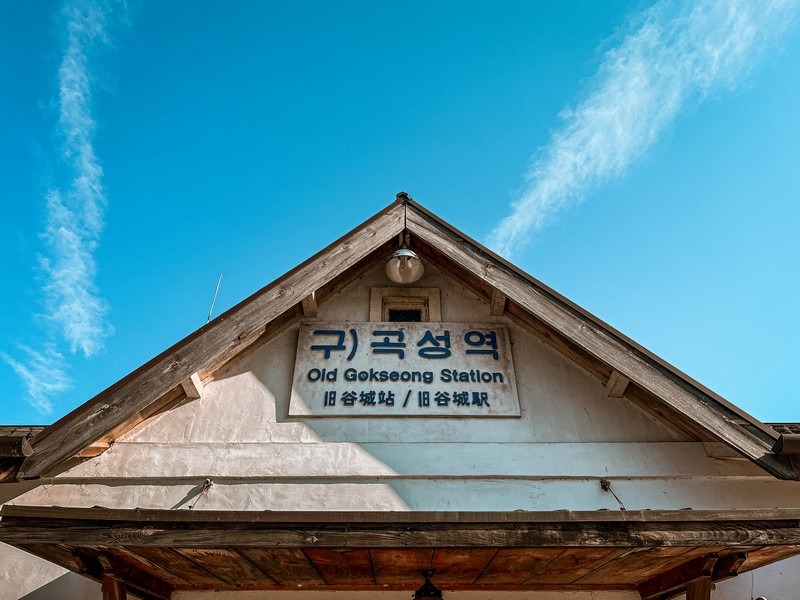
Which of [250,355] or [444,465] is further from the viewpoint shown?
[250,355]

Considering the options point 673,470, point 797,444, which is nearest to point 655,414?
point 673,470

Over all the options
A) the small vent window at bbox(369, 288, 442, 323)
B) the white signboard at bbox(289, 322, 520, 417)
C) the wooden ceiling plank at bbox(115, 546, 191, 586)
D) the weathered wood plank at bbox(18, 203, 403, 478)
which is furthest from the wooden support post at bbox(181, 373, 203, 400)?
the small vent window at bbox(369, 288, 442, 323)

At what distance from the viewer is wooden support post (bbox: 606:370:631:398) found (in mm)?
5718

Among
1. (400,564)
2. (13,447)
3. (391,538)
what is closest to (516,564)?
(400,564)

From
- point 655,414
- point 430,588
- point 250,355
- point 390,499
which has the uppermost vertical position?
point 250,355

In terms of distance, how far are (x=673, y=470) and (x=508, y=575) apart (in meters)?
2.09

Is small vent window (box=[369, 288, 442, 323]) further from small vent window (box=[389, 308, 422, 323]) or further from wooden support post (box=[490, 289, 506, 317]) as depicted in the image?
wooden support post (box=[490, 289, 506, 317])

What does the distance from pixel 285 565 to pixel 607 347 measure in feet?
12.7

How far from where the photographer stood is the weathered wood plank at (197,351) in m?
4.82

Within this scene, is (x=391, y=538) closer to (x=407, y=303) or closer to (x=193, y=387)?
(x=193, y=387)

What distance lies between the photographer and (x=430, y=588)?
4.72 meters

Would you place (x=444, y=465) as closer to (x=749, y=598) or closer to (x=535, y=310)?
(x=535, y=310)

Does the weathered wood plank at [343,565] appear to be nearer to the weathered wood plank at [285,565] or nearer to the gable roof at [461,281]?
the weathered wood plank at [285,565]

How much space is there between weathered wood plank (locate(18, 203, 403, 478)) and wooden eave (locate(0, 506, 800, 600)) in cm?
91
